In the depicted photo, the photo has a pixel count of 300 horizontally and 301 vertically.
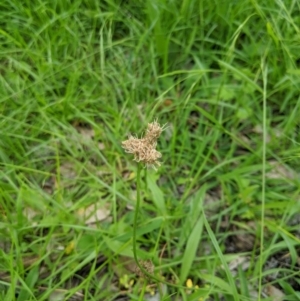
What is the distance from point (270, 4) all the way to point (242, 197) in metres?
0.77

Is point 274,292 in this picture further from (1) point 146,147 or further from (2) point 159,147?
(1) point 146,147

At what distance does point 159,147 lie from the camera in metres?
1.75

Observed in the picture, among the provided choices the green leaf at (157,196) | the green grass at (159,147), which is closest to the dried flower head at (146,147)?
the green grass at (159,147)

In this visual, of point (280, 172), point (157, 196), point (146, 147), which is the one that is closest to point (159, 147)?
point (157, 196)

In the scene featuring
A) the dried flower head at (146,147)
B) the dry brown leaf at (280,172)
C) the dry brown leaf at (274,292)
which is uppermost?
the dried flower head at (146,147)

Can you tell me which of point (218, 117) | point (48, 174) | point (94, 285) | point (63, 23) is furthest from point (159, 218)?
point (63, 23)

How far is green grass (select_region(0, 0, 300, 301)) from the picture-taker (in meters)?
1.46

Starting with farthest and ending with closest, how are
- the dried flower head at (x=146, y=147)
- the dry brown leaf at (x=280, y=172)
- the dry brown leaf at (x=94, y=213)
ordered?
the dry brown leaf at (x=280, y=172) → the dry brown leaf at (x=94, y=213) → the dried flower head at (x=146, y=147)

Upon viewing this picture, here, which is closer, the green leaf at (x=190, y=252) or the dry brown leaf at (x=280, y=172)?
the green leaf at (x=190, y=252)

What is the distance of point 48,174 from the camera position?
1596mm

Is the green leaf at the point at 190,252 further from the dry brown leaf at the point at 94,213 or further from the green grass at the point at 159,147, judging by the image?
the dry brown leaf at the point at 94,213

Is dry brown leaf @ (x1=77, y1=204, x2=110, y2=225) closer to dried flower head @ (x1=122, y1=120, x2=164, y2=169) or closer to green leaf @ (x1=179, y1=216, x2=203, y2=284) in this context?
green leaf @ (x1=179, y1=216, x2=203, y2=284)

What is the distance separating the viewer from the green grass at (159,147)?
4.80ft

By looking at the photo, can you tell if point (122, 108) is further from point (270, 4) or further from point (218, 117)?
point (270, 4)
